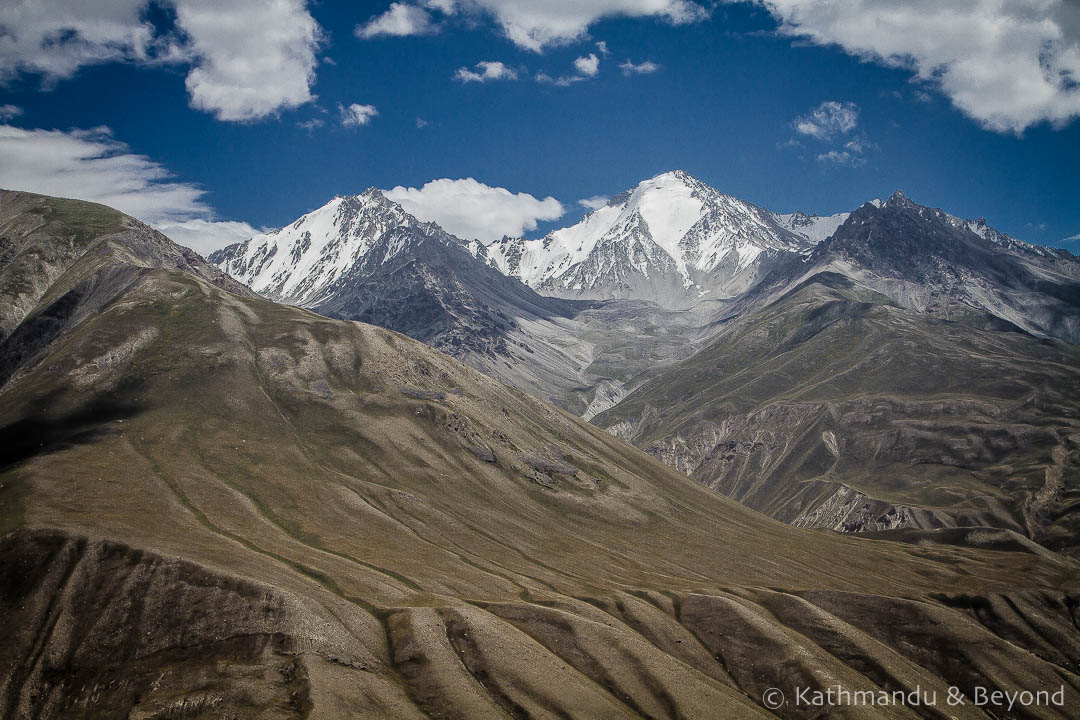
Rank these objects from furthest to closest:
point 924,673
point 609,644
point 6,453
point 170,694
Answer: point 6,453 → point 924,673 → point 609,644 → point 170,694

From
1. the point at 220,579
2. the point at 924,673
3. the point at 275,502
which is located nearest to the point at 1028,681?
the point at 924,673

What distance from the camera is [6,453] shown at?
598 feet

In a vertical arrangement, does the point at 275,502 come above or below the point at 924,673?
below

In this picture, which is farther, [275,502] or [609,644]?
[275,502]

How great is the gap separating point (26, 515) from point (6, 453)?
61286 millimetres

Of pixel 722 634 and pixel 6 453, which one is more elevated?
pixel 722 634

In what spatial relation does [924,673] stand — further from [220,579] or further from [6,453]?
[6,453]

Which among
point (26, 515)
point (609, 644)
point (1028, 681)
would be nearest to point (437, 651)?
point (609, 644)

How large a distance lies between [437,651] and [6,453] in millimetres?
132621

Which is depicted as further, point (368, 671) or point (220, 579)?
point (220, 579)

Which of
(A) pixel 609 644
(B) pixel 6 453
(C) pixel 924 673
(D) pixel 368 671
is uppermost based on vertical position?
(C) pixel 924 673

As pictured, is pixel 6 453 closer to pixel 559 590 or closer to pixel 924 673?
pixel 559 590

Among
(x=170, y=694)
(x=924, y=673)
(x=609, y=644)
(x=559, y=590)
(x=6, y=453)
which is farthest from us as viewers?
(x=6, y=453)

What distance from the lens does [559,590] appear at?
165m
